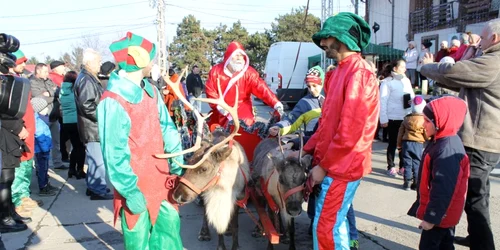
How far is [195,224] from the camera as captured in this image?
16.4 ft

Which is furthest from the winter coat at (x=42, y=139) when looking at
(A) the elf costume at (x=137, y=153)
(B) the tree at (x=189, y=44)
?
(B) the tree at (x=189, y=44)

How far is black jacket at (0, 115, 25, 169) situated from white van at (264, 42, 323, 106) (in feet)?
45.2

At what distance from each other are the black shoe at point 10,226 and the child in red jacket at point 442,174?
178 inches

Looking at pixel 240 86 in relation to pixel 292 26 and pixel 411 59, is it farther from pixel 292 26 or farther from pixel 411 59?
pixel 292 26

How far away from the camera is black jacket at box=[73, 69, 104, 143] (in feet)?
18.9

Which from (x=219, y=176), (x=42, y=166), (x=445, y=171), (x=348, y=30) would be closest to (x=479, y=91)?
(x=445, y=171)

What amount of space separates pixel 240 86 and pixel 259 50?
35710mm

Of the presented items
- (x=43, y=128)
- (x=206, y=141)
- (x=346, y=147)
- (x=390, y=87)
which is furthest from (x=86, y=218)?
(x=390, y=87)

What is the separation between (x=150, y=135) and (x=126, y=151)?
248 mm

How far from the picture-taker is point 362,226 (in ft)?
15.5

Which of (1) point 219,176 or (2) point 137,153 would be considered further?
(1) point 219,176

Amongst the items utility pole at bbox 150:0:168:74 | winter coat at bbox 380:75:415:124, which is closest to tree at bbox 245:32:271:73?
utility pole at bbox 150:0:168:74

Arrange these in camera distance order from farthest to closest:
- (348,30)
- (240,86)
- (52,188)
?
(52,188), (240,86), (348,30)

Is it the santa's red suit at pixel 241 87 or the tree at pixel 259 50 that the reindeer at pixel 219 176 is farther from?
the tree at pixel 259 50
